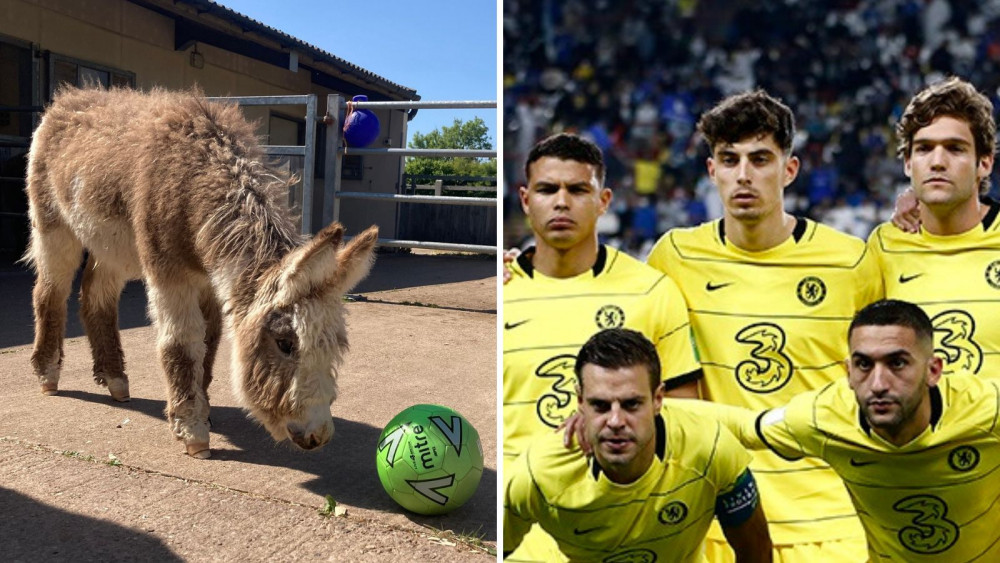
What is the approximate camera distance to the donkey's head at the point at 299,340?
10.7ft

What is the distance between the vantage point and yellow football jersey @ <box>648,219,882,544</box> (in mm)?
1795

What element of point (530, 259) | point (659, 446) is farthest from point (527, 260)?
point (659, 446)

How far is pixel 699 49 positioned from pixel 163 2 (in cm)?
1131

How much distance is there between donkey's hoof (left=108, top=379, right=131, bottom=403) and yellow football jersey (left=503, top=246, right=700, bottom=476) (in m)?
3.69

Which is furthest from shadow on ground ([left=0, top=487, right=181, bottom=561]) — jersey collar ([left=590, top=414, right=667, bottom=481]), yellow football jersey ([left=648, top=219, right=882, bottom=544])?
yellow football jersey ([left=648, top=219, right=882, bottom=544])

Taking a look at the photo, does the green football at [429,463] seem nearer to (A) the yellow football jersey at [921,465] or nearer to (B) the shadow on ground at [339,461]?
(B) the shadow on ground at [339,461]

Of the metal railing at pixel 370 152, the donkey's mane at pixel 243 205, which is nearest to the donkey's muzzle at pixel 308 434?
the donkey's mane at pixel 243 205

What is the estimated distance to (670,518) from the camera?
6.09 ft

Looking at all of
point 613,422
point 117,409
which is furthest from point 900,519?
point 117,409

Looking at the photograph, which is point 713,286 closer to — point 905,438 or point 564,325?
point 564,325

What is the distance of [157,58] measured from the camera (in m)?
12.0

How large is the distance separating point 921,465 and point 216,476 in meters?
2.98

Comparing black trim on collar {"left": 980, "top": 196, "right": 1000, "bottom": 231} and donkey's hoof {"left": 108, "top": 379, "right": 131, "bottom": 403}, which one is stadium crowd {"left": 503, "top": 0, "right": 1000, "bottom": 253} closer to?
black trim on collar {"left": 980, "top": 196, "right": 1000, "bottom": 231}

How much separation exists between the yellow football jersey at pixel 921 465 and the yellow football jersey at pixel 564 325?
299 mm
